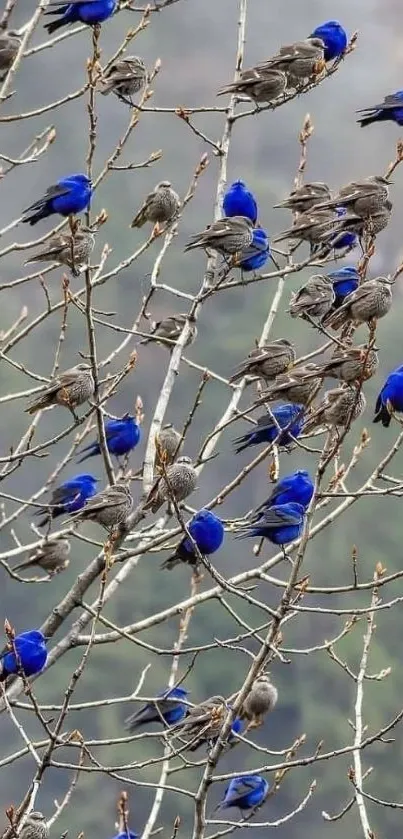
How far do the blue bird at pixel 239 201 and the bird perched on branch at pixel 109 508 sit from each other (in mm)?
1502

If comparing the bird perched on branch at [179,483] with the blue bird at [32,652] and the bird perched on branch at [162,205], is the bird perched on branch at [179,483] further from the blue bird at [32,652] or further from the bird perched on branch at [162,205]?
the bird perched on branch at [162,205]

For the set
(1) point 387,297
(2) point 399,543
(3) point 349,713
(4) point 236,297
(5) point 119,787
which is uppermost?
(4) point 236,297

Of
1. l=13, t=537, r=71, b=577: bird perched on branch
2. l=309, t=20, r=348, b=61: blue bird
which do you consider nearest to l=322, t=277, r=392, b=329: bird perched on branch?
l=309, t=20, r=348, b=61: blue bird

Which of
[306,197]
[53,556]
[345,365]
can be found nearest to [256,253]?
[306,197]

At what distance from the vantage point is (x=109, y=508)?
4.58 m

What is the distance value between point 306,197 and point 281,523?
4.29 ft

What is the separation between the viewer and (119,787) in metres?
13.4

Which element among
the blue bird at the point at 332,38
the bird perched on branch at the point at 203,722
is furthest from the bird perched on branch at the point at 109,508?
the blue bird at the point at 332,38

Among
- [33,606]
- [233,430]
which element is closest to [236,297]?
[233,430]

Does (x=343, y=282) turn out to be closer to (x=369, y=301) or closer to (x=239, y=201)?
(x=239, y=201)

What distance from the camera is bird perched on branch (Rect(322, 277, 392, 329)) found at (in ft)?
13.0

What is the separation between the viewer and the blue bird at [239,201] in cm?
556

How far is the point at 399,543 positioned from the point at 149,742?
10.4 ft

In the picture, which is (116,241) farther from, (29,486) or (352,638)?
(352,638)
